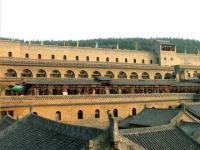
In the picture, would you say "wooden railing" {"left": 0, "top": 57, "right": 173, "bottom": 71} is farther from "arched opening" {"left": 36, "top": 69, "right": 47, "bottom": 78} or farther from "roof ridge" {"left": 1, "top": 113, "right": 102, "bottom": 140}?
"roof ridge" {"left": 1, "top": 113, "right": 102, "bottom": 140}

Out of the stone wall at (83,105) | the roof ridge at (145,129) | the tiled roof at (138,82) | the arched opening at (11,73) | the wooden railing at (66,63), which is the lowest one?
the stone wall at (83,105)

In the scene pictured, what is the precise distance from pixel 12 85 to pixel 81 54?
1024 inches

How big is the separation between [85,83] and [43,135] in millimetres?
43163

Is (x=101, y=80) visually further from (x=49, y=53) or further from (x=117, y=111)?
(x=49, y=53)

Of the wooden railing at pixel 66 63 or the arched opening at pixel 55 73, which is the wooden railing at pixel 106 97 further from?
the arched opening at pixel 55 73

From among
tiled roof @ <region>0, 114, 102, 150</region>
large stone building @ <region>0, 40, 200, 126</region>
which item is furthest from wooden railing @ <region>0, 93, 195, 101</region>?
tiled roof @ <region>0, 114, 102, 150</region>

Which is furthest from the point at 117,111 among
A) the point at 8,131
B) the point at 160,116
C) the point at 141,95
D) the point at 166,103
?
the point at 8,131

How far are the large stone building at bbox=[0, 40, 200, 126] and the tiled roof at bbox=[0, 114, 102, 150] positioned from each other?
1012 inches

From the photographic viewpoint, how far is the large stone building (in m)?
55.9

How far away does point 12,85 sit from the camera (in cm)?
6028

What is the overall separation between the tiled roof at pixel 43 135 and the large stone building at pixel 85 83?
25.7 m

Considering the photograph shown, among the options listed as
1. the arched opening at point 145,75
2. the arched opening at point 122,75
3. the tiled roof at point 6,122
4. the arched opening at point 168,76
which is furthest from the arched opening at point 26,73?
the arched opening at point 168,76

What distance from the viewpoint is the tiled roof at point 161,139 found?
25078 mm

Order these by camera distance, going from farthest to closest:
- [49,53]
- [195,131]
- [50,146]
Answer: [49,53]
[195,131]
[50,146]
